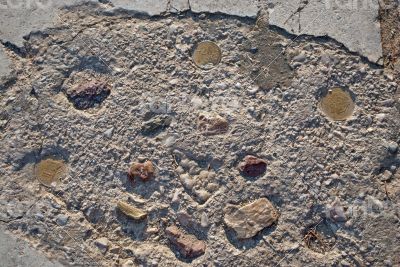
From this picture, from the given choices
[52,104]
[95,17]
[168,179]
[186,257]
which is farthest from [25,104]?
[186,257]

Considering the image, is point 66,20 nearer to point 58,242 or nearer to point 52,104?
point 52,104

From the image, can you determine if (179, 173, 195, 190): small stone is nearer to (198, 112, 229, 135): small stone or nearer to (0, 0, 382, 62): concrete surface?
(198, 112, 229, 135): small stone

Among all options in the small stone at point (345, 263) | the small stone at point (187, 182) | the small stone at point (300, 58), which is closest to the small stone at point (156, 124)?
the small stone at point (187, 182)

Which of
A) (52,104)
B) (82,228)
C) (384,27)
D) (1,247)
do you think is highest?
(384,27)

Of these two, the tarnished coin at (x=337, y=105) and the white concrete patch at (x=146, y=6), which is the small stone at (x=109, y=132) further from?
the tarnished coin at (x=337, y=105)

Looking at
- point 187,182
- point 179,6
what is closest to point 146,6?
point 179,6

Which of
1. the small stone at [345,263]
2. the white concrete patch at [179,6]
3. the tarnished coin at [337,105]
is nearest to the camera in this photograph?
the small stone at [345,263]
